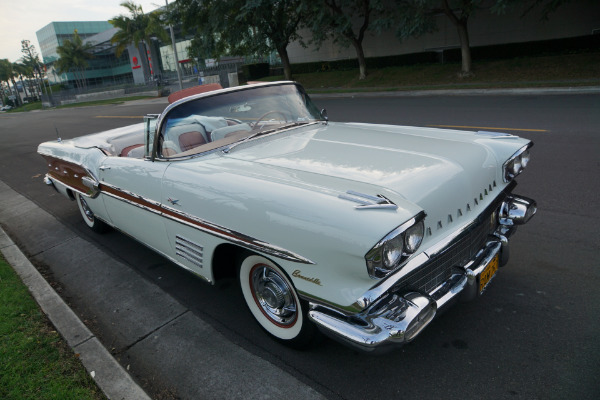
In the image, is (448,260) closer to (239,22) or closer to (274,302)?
(274,302)

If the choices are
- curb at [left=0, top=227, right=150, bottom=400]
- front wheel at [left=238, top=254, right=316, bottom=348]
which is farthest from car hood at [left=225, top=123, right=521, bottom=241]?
curb at [left=0, top=227, right=150, bottom=400]

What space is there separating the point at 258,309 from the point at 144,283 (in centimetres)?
153

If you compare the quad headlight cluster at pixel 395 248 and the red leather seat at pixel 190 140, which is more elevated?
the red leather seat at pixel 190 140

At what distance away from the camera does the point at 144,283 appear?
12.8 feet

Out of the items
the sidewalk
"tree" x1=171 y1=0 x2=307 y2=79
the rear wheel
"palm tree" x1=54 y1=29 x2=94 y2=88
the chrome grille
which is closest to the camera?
the chrome grille

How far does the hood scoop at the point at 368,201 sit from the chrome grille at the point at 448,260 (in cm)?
38

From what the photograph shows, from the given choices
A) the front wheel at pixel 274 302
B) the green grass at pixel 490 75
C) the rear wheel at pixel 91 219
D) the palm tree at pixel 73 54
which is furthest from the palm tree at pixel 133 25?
the front wheel at pixel 274 302

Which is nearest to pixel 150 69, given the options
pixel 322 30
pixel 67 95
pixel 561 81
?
pixel 67 95

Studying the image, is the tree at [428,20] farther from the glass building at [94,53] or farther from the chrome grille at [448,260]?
the glass building at [94,53]

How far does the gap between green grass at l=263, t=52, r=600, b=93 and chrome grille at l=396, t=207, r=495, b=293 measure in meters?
12.9

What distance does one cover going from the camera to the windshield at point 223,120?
3357 mm

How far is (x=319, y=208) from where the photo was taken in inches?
85.7

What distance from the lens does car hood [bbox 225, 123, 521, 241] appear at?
2322 mm

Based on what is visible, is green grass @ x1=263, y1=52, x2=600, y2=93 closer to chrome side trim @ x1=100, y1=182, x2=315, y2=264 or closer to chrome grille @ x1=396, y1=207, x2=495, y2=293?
chrome grille @ x1=396, y1=207, x2=495, y2=293
